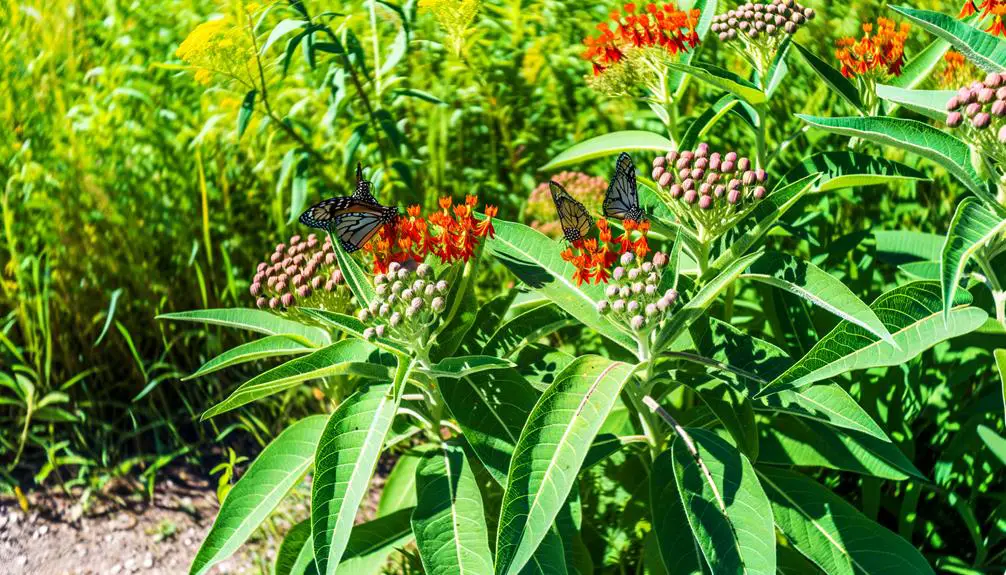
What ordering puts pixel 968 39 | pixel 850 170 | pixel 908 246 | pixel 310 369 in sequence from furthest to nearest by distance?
1. pixel 908 246
2. pixel 850 170
3. pixel 310 369
4. pixel 968 39

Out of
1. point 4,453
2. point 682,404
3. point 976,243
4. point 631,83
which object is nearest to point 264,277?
point 631,83

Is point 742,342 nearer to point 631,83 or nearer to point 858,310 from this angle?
point 858,310

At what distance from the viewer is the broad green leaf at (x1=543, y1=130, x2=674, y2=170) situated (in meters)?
2.40

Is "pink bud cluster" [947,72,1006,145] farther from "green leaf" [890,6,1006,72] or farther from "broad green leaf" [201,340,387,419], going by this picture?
"broad green leaf" [201,340,387,419]

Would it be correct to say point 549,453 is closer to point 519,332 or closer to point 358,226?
point 519,332

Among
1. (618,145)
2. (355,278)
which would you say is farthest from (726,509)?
(618,145)

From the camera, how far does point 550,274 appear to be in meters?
2.03

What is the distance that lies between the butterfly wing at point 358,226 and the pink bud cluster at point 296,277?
3.6 inches

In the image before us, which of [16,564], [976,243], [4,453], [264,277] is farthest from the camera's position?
[4,453]

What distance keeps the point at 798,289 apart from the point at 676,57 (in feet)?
2.55

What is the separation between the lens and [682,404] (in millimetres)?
2656

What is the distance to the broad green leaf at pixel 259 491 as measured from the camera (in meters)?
1.91

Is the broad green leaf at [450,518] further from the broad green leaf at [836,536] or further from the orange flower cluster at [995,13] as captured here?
the orange flower cluster at [995,13]

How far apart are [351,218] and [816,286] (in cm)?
97
